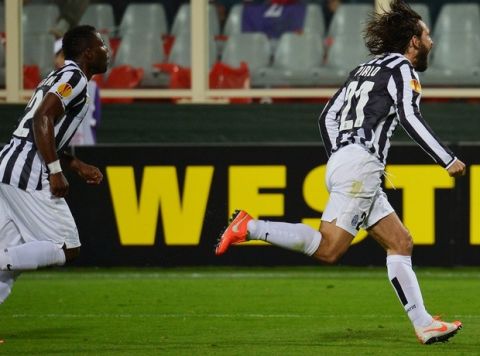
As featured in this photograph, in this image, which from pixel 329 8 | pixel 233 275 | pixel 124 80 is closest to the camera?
pixel 233 275

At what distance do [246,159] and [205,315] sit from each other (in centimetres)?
350

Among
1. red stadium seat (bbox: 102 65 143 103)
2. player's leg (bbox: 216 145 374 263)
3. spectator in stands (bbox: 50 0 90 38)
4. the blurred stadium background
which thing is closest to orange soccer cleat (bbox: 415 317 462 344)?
player's leg (bbox: 216 145 374 263)

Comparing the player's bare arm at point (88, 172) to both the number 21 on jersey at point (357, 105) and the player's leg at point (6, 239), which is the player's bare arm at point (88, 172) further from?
the number 21 on jersey at point (357, 105)

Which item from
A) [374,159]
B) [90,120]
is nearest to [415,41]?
[374,159]

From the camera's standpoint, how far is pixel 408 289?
7.68m

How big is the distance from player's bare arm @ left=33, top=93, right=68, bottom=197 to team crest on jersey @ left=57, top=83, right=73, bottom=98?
0.04m

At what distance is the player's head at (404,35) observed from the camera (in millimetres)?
7797

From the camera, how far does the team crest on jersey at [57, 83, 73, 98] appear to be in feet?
25.2

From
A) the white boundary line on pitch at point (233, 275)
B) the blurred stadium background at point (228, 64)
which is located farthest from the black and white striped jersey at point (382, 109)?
the blurred stadium background at point (228, 64)

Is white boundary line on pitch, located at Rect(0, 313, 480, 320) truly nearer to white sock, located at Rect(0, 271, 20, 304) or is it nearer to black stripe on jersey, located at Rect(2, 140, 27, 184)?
white sock, located at Rect(0, 271, 20, 304)

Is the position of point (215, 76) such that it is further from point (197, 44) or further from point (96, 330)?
point (96, 330)

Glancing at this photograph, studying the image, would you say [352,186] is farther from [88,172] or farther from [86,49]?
[86,49]

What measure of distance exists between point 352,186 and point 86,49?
1.81 m

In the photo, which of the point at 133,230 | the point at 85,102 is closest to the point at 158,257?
the point at 133,230
